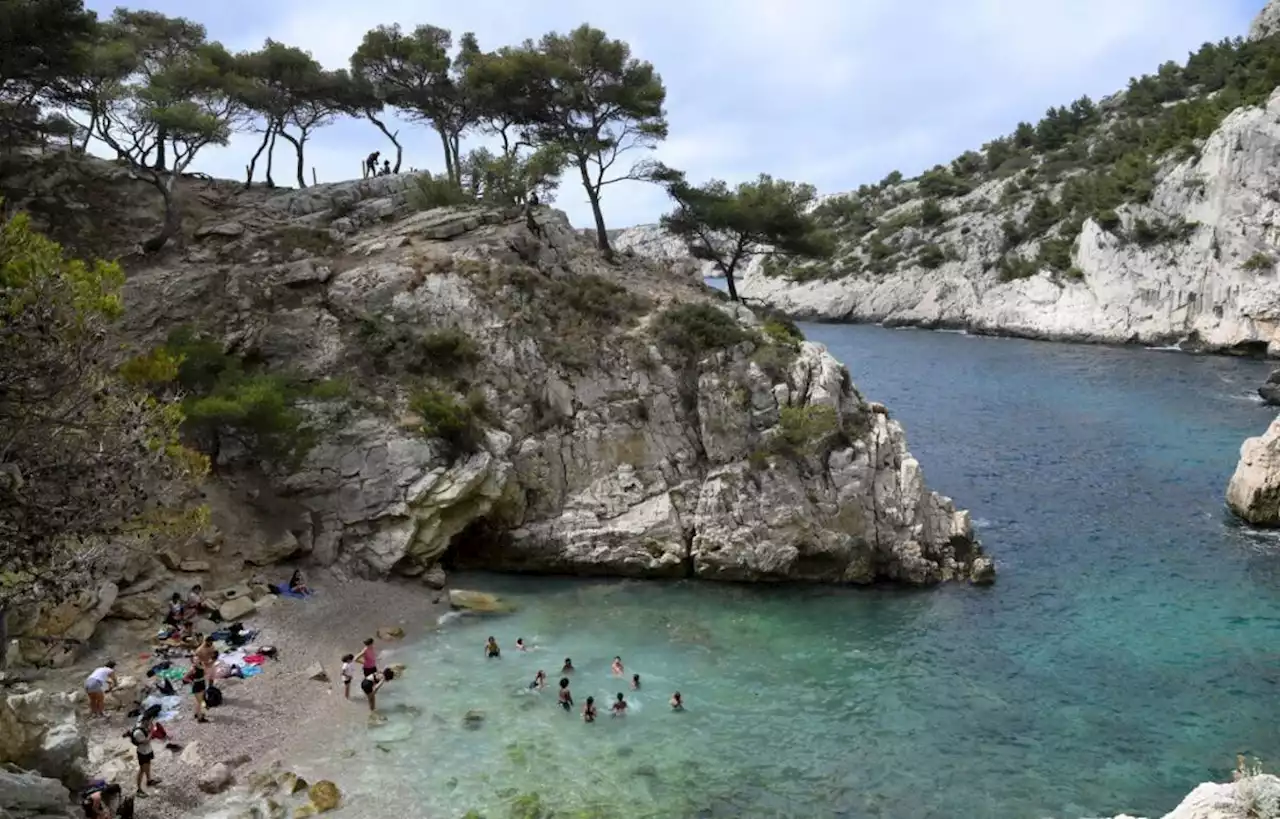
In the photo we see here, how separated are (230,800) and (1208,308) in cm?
9514

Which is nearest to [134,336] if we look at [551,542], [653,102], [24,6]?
[24,6]

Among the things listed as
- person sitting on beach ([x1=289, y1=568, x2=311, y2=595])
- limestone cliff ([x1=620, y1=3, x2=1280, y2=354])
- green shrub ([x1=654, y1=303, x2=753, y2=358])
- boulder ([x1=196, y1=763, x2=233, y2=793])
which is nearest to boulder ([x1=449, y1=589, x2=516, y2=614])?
person sitting on beach ([x1=289, y1=568, x2=311, y2=595])

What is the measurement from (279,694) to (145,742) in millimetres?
4037

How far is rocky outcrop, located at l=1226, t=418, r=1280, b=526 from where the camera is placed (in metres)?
35.8

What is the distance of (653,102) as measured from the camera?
48938mm

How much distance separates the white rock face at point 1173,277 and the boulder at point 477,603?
1803 inches

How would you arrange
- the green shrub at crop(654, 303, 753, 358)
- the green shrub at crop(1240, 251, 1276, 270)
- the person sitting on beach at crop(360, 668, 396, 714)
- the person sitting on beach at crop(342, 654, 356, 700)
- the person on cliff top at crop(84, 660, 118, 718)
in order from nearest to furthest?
the person on cliff top at crop(84, 660, 118, 718) → the person sitting on beach at crop(360, 668, 396, 714) → the person sitting on beach at crop(342, 654, 356, 700) → the green shrub at crop(654, 303, 753, 358) → the green shrub at crop(1240, 251, 1276, 270)

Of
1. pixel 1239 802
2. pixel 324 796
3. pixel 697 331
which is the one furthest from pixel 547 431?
pixel 1239 802

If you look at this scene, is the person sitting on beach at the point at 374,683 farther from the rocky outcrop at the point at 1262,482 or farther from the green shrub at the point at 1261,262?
the green shrub at the point at 1261,262

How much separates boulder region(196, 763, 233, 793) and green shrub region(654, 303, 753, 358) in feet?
79.3

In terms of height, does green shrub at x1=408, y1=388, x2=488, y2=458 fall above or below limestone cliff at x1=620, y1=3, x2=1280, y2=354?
below

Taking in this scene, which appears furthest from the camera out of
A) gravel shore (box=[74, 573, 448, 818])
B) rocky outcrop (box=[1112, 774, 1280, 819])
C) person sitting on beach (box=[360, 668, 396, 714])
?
person sitting on beach (box=[360, 668, 396, 714])

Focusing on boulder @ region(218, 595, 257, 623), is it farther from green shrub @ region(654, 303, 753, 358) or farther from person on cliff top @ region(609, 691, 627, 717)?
green shrub @ region(654, 303, 753, 358)

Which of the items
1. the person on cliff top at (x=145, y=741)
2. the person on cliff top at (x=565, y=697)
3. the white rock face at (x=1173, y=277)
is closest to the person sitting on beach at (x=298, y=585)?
the person on cliff top at (x=145, y=741)
